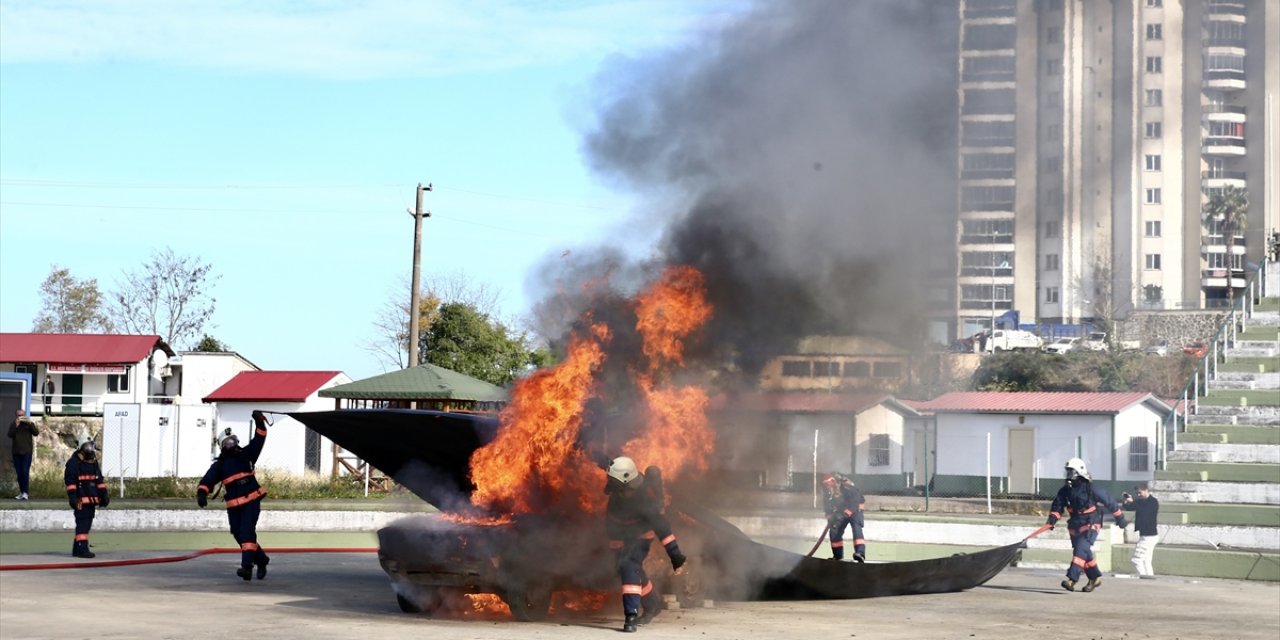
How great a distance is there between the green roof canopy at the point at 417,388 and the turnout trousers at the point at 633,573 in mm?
20663

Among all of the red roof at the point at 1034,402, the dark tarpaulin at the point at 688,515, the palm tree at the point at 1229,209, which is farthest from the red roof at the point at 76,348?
the dark tarpaulin at the point at 688,515

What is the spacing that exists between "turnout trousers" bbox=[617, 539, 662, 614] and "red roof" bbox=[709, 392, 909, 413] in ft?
7.89

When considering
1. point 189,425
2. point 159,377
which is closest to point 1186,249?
point 189,425

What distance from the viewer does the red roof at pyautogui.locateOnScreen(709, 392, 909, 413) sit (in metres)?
16.5

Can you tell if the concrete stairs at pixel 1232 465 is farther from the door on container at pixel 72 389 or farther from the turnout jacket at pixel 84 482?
the door on container at pixel 72 389

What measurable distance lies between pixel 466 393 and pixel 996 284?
2059 centimetres

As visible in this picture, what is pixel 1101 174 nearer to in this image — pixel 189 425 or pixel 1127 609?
pixel 1127 609

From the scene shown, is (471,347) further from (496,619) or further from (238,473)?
(496,619)

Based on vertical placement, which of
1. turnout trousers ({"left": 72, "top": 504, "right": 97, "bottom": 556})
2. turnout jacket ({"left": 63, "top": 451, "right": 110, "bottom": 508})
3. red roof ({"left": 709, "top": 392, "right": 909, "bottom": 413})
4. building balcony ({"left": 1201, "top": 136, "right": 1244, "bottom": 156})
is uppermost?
building balcony ({"left": 1201, "top": 136, "right": 1244, "bottom": 156})

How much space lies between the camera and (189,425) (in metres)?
43.9

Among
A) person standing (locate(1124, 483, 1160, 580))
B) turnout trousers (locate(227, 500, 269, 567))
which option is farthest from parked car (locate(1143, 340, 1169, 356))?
turnout trousers (locate(227, 500, 269, 567))

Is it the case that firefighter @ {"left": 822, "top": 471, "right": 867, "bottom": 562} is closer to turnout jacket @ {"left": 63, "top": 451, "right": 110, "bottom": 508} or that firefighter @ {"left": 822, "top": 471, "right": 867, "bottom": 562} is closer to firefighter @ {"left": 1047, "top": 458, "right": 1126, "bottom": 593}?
firefighter @ {"left": 1047, "top": 458, "right": 1126, "bottom": 593}

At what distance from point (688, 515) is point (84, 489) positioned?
11.0m

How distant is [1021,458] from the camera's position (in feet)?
144
